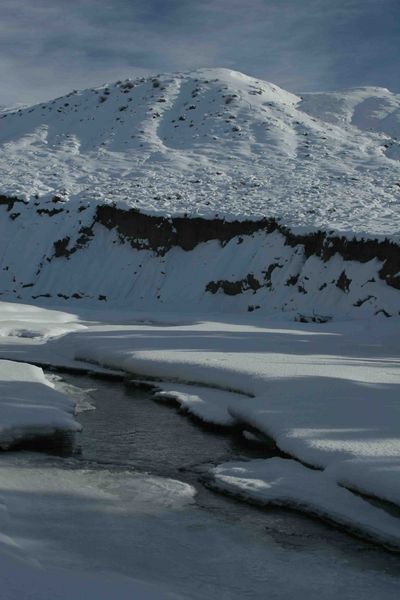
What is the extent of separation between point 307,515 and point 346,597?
88.0 inches

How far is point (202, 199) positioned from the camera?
121ft

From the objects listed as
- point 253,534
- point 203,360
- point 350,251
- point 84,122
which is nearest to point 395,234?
point 350,251

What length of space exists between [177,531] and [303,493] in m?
1.87

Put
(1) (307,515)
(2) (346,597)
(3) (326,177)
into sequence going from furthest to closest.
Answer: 1. (3) (326,177)
2. (1) (307,515)
3. (2) (346,597)

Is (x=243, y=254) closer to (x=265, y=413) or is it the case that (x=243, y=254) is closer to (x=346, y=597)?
(x=265, y=413)

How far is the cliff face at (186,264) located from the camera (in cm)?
2767

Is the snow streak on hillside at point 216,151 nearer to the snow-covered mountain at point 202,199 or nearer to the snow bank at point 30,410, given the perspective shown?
the snow-covered mountain at point 202,199

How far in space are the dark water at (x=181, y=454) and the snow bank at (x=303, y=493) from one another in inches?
5.7

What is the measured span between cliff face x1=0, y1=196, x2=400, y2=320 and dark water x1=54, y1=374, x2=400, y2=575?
1262cm

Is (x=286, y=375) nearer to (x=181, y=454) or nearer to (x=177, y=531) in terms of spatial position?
(x=181, y=454)

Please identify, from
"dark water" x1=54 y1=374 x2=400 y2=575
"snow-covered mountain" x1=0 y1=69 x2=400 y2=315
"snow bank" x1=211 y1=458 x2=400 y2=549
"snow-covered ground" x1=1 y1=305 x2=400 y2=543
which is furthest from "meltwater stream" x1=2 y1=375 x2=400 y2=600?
"snow-covered mountain" x1=0 y1=69 x2=400 y2=315

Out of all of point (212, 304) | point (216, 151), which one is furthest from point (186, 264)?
point (216, 151)

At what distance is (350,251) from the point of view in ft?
93.7

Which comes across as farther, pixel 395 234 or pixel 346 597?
pixel 395 234
